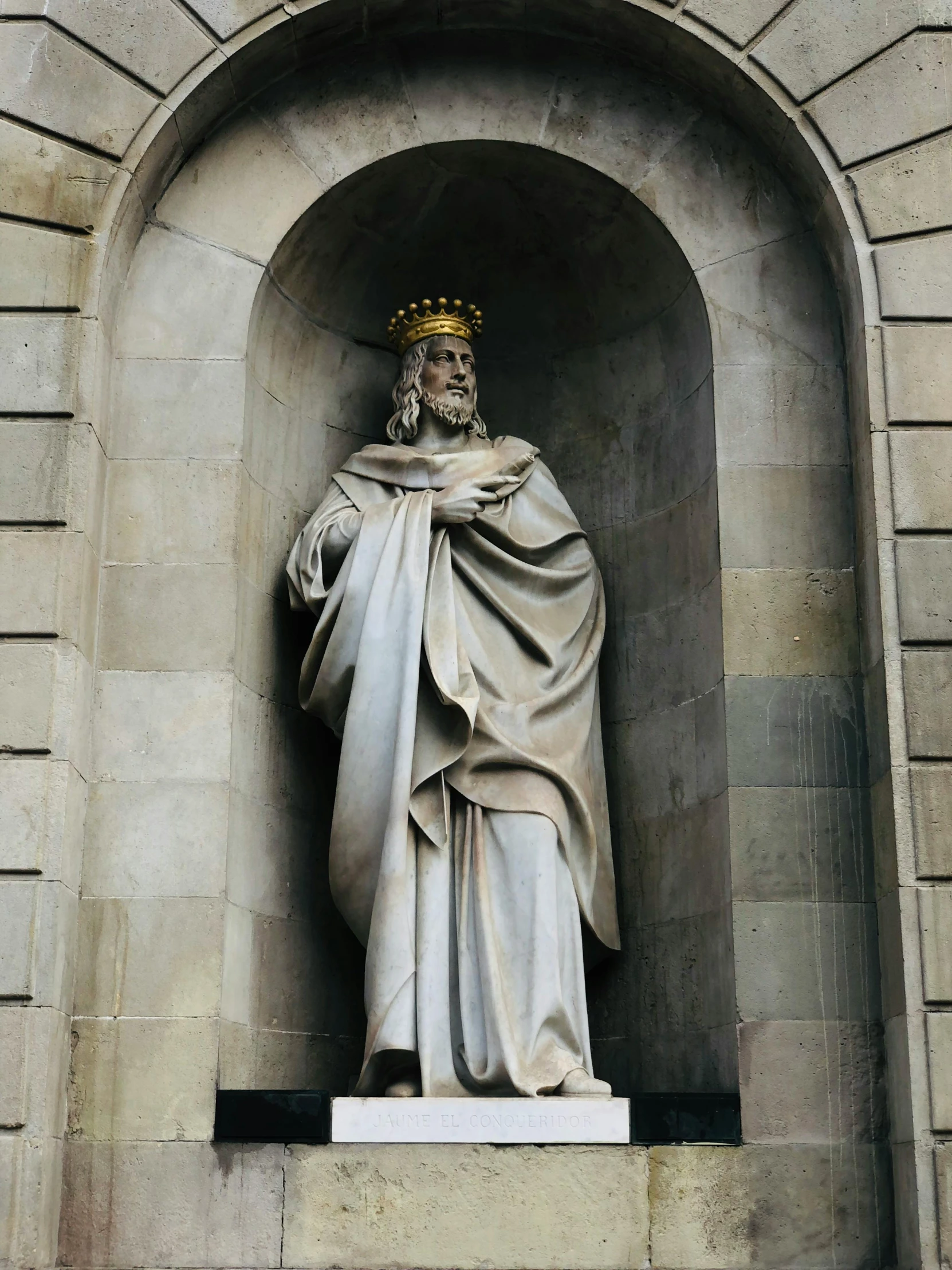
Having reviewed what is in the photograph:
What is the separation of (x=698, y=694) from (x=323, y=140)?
3.14 meters

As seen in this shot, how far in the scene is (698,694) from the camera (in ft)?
25.0

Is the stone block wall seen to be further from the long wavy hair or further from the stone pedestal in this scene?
the long wavy hair

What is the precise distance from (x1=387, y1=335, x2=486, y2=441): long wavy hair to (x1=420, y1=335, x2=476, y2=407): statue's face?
0.02 meters

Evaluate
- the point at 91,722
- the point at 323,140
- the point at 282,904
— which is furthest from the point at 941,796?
the point at 323,140

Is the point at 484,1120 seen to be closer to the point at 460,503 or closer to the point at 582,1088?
the point at 582,1088

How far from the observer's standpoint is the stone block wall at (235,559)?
6504mm

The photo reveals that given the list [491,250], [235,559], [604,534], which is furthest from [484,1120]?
[491,250]

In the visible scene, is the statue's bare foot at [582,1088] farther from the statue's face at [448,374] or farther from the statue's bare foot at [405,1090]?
the statue's face at [448,374]

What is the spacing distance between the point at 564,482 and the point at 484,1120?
344 centimetres

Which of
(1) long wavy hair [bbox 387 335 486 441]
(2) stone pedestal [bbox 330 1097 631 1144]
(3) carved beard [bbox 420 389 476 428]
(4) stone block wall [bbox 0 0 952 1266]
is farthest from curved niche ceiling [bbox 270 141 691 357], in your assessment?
(2) stone pedestal [bbox 330 1097 631 1144]

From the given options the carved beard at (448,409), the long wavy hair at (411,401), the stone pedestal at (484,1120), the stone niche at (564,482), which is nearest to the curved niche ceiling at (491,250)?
the stone niche at (564,482)

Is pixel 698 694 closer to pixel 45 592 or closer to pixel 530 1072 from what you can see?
pixel 530 1072

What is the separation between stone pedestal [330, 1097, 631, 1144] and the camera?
21.3 ft

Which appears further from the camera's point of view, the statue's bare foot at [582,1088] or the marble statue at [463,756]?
the marble statue at [463,756]
